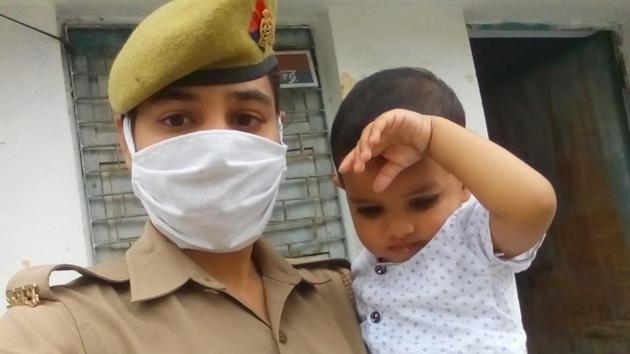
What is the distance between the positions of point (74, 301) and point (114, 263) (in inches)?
5.8

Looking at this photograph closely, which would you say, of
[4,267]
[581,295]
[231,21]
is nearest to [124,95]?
[231,21]

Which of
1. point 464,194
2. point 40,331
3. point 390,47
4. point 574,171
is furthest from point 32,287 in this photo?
point 574,171

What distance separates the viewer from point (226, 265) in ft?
4.41

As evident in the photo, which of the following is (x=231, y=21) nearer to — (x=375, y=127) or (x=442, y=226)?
Answer: (x=375, y=127)

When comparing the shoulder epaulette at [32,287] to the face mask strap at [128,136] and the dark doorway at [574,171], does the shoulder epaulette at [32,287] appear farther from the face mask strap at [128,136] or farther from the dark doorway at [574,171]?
the dark doorway at [574,171]

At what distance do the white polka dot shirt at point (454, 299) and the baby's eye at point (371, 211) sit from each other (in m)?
0.11

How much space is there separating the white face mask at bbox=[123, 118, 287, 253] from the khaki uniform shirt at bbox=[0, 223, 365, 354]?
0.17ft

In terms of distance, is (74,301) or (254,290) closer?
(74,301)

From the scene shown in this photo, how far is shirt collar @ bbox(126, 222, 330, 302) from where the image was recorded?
3.89 ft

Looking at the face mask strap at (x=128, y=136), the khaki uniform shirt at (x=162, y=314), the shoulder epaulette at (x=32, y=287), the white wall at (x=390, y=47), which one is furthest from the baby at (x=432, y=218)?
the white wall at (x=390, y=47)

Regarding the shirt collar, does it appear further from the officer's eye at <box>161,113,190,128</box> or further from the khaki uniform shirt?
the officer's eye at <box>161,113,190,128</box>

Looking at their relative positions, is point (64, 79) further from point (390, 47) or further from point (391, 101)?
point (391, 101)

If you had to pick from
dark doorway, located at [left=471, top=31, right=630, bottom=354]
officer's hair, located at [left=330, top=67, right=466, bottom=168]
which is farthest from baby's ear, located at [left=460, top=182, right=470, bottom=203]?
dark doorway, located at [left=471, top=31, right=630, bottom=354]

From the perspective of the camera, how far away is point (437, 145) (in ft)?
4.18
